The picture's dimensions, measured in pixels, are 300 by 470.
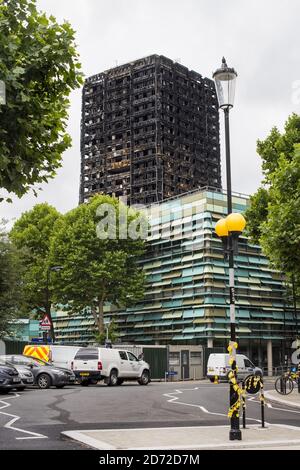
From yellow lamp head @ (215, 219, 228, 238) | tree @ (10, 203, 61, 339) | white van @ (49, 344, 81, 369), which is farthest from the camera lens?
tree @ (10, 203, 61, 339)

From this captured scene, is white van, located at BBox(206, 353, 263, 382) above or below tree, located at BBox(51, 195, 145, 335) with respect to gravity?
below

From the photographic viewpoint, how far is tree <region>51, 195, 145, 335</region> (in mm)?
50344

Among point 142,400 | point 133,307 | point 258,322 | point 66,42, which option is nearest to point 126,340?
point 133,307

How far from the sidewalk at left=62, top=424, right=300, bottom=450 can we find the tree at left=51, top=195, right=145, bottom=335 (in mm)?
37991

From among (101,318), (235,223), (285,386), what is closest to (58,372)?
(285,386)

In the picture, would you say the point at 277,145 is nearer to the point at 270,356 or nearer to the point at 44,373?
the point at 44,373

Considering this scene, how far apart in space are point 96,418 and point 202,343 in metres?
40.5

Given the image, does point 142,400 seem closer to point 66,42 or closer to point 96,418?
point 96,418

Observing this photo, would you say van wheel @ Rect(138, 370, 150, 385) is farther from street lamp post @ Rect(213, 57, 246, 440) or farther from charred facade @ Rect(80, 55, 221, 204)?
charred facade @ Rect(80, 55, 221, 204)

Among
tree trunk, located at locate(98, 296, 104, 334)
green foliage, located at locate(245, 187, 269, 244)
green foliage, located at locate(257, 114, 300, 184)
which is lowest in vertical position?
tree trunk, located at locate(98, 296, 104, 334)

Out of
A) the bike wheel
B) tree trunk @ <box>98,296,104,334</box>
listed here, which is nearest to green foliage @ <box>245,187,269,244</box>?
the bike wheel

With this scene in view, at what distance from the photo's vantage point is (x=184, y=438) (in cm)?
1048

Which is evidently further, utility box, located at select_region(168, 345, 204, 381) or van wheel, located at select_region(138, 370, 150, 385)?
utility box, located at select_region(168, 345, 204, 381)

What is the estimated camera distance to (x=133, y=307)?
6000cm
